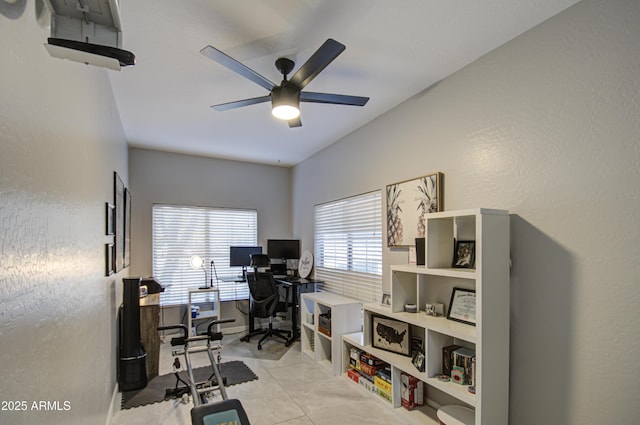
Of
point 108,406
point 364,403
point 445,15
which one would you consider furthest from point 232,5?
point 364,403

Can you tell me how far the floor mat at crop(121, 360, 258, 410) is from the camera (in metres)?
3.00

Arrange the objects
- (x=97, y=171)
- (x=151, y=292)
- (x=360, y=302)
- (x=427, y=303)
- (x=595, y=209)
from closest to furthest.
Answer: (x=595, y=209) → (x=97, y=171) → (x=427, y=303) → (x=360, y=302) → (x=151, y=292)

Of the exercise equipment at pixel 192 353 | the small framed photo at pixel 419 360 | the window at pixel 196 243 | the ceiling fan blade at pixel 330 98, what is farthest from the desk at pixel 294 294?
the ceiling fan blade at pixel 330 98

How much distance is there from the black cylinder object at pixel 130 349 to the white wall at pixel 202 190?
165cm

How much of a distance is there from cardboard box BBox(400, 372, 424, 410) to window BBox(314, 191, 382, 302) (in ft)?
3.22

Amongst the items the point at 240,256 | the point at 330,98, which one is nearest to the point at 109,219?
the point at 330,98

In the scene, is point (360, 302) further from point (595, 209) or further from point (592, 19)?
point (592, 19)

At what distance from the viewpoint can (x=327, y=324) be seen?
379cm

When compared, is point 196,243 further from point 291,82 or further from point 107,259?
point 291,82

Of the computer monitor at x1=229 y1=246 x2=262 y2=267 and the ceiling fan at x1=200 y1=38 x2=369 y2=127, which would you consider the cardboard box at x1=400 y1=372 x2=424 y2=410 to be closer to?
the ceiling fan at x1=200 y1=38 x2=369 y2=127

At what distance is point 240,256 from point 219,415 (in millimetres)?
3450

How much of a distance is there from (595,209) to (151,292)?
4572mm

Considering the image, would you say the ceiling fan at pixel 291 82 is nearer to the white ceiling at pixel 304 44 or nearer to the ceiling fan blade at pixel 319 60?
the ceiling fan blade at pixel 319 60

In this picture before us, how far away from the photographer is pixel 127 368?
3215mm
